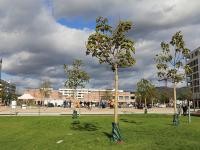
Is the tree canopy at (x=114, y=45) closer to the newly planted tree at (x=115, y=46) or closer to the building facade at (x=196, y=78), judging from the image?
the newly planted tree at (x=115, y=46)

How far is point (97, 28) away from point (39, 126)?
11906mm

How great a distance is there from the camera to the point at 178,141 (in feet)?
63.7

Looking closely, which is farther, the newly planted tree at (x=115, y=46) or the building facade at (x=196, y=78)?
the building facade at (x=196, y=78)

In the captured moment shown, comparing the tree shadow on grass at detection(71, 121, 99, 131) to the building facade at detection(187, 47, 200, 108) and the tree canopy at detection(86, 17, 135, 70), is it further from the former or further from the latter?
the building facade at detection(187, 47, 200, 108)

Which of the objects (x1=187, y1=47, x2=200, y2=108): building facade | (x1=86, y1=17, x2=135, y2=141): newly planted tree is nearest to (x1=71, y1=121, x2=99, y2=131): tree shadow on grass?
(x1=86, y1=17, x2=135, y2=141): newly planted tree

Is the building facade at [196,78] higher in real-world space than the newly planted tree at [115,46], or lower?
higher

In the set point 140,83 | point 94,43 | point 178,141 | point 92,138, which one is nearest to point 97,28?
point 94,43

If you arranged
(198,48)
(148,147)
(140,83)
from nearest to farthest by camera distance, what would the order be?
(148,147)
(140,83)
(198,48)

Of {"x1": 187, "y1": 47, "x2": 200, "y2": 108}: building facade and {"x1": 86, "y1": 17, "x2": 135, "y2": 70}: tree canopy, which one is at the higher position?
{"x1": 187, "y1": 47, "x2": 200, "y2": 108}: building facade

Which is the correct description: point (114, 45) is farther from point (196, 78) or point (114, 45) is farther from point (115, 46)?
point (196, 78)

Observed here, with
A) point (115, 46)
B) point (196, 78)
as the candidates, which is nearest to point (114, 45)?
point (115, 46)

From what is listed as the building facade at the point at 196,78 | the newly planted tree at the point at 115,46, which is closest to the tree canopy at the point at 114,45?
the newly planted tree at the point at 115,46

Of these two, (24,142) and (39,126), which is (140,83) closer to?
(39,126)

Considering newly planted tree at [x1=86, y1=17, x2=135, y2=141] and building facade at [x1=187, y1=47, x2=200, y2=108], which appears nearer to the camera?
newly planted tree at [x1=86, y1=17, x2=135, y2=141]
